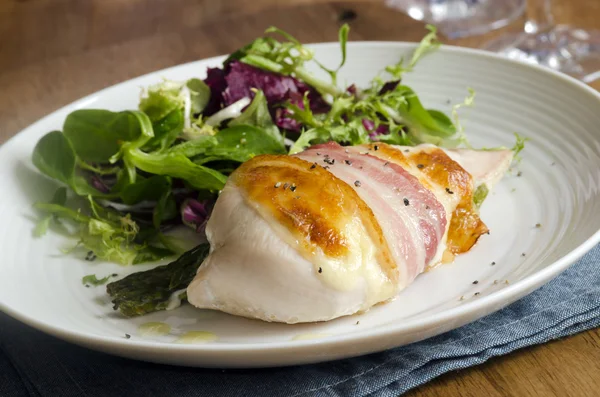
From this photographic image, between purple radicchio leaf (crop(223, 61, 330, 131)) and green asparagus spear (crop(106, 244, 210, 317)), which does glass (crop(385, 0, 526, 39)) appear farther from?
green asparagus spear (crop(106, 244, 210, 317))

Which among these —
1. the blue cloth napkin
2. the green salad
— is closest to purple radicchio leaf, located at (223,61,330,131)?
the green salad

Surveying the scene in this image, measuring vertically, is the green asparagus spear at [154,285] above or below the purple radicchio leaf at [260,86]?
below

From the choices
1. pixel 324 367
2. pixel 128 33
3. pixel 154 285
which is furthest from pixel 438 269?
pixel 128 33

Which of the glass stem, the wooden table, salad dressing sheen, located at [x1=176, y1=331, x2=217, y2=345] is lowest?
the glass stem

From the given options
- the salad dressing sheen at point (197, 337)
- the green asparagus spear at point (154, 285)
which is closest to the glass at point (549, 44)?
the green asparagus spear at point (154, 285)

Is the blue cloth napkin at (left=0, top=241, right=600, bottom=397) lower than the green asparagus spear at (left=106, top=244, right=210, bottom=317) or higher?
lower

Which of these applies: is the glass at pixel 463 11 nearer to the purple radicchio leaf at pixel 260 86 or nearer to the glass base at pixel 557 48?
the glass base at pixel 557 48
